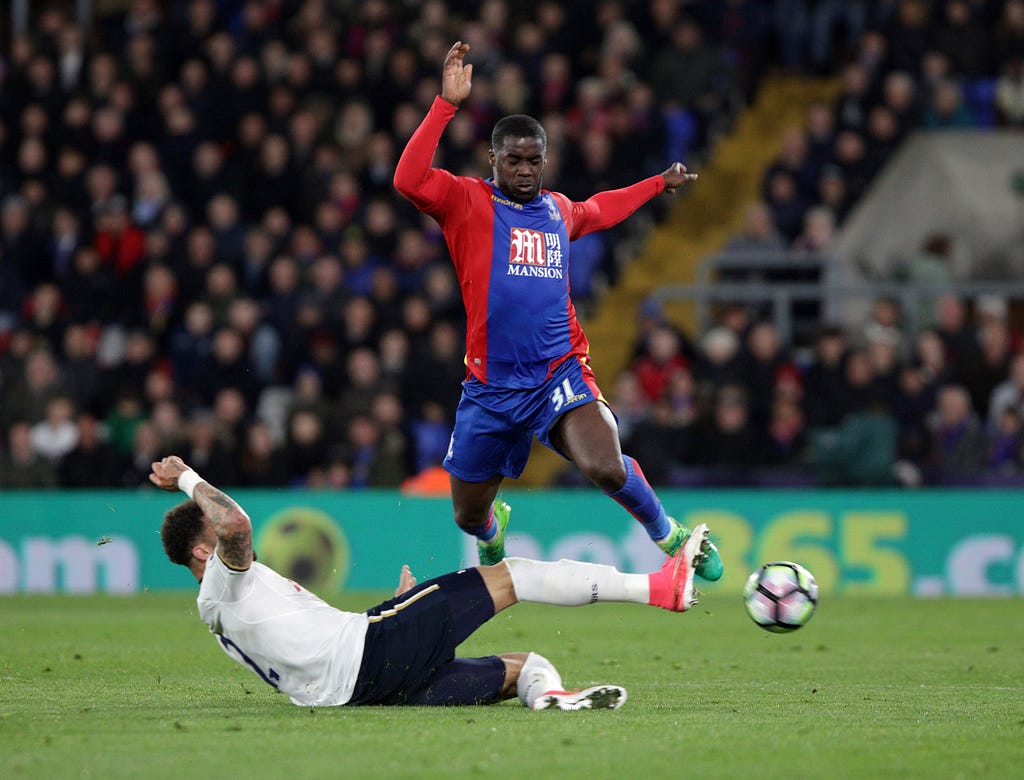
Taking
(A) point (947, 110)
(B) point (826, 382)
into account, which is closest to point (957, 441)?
(B) point (826, 382)

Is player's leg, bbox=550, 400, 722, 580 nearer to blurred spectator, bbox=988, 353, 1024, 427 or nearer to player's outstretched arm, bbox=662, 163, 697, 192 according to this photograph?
player's outstretched arm, bbox=662, 163, 697, 192

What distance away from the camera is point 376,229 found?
62.2 ft

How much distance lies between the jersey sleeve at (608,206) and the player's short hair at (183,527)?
9.62 feet

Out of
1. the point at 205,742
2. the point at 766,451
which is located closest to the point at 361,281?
the point at 766,451

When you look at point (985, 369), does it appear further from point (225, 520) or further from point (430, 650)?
point (225, 520)

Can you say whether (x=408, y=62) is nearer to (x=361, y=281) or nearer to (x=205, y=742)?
(x=361, y=281)

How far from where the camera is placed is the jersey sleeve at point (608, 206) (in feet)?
32.1

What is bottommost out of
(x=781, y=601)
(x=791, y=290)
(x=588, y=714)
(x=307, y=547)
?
(x=307, y=547)

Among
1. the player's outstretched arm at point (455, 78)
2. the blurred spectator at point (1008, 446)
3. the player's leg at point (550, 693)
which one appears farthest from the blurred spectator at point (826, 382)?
the player's leg at point (550, 693)

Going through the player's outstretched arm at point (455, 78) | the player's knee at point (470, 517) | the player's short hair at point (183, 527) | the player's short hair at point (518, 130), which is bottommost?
the player's knee at point (470, 517)

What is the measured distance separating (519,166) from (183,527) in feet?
8.84

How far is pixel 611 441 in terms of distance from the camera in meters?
9.05

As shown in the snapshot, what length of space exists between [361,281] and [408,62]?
10.1 feet

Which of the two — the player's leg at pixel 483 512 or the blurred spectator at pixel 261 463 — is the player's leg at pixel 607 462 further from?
the blurred spectator at pixel 261 463
